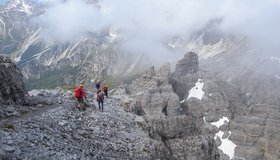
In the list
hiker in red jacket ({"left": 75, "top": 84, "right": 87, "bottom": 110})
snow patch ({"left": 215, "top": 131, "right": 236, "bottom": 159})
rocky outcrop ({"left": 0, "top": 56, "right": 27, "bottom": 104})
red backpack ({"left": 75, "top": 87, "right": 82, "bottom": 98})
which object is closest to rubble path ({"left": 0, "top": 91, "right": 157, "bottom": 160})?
hiker in red jacket ({"left": 75, "top": 84, "right": 87, "bottom": 110})

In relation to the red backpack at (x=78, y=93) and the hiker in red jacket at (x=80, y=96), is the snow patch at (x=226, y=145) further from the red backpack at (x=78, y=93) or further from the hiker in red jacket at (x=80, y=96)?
the red backpack at (x=78, y=93)

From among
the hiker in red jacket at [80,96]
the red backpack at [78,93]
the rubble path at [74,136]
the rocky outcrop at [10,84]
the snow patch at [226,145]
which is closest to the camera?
the rubble path at [74,136]

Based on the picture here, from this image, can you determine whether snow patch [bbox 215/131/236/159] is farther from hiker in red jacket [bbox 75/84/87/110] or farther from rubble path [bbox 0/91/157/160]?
hiker in red jacket [bbox 75/84/87/110]

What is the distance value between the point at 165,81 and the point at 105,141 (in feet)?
448

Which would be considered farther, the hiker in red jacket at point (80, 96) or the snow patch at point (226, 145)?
the snow patch at point (226, 145)

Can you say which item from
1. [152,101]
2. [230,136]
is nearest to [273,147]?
[230,136]

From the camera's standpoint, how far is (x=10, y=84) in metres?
41.2

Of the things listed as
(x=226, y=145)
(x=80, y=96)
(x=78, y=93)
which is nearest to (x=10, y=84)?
(x=78, y=93)

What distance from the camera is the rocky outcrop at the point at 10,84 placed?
39.7 metres

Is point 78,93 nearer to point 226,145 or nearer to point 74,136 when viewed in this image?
point 74,136

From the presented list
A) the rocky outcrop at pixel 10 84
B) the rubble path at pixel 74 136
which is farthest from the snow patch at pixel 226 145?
the rocky outcrop at pixel 10 84

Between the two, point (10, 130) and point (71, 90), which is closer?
point (10, 130)

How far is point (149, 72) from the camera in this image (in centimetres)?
15525

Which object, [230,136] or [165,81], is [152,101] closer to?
[165,81]
